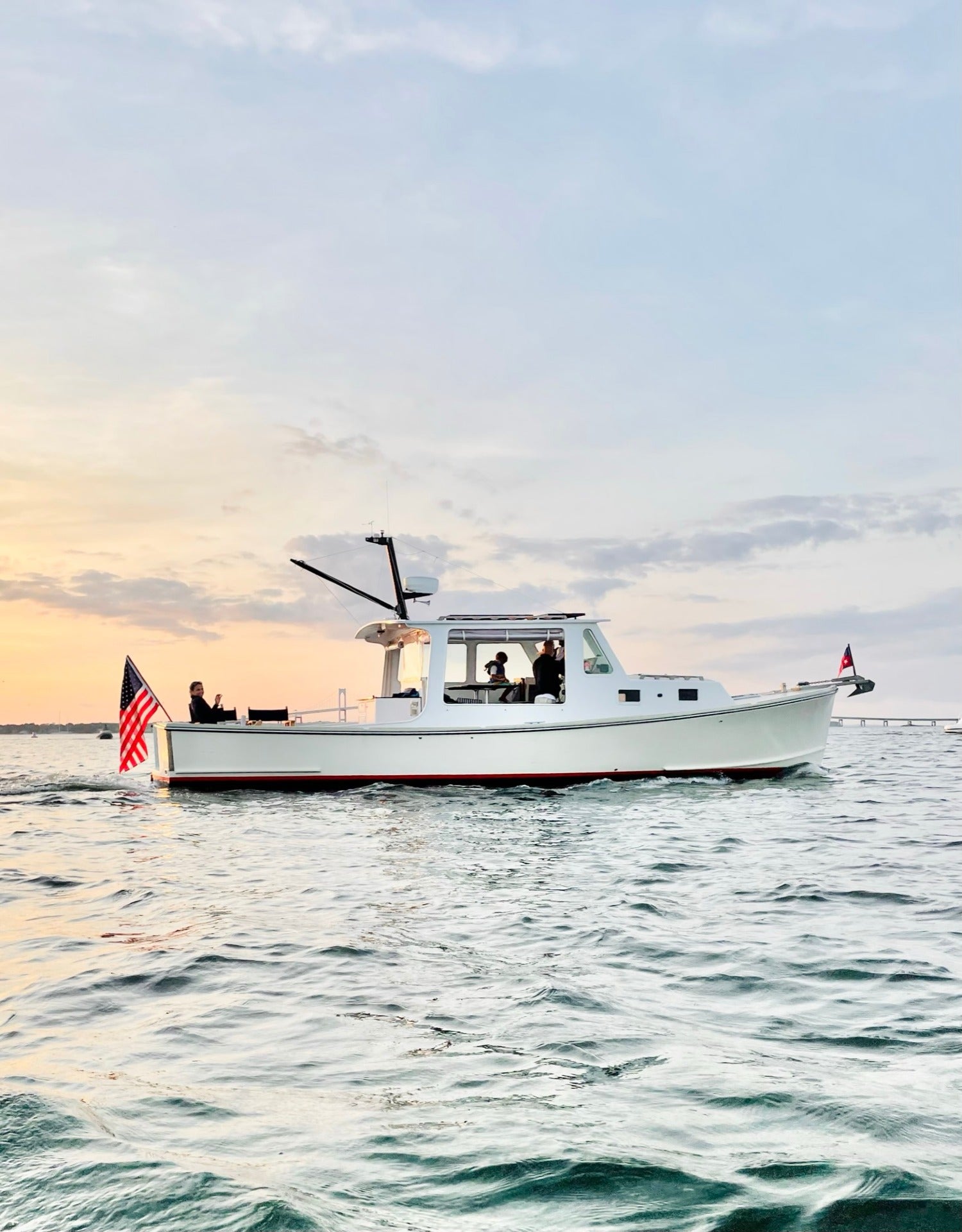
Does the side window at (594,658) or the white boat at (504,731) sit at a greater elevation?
the side window at (594,658)

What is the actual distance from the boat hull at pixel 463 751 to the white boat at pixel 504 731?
0.02m

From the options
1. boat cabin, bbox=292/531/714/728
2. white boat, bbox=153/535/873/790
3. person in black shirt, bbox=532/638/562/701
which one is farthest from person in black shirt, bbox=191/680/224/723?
person in black shirt, bbox=532/638/562/701

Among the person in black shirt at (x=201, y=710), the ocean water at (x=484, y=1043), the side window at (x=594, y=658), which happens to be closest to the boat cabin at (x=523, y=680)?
the side window at (x=594, y=658)

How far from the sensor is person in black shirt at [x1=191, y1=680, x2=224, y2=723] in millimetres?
19516

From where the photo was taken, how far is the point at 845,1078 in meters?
3.94

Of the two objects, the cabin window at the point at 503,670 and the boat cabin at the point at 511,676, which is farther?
the cabin window at the point at 503,670

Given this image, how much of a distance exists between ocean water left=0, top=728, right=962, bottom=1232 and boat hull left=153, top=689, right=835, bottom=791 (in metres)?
7.85

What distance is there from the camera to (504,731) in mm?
18625

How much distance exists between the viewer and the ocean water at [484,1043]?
2.88 meters

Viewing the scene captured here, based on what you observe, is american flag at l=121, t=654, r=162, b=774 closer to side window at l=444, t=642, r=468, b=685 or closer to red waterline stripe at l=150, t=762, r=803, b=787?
red waterline stripe at l=150, t=762, r=803, b=787

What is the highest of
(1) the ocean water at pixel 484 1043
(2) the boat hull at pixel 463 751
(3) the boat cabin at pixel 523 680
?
(3) the boat cabin at pixel 523 680

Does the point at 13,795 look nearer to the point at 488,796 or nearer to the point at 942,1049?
the point at 488,796

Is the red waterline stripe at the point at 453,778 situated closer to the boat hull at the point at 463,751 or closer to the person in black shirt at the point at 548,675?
the boat hull at the point at 463,751

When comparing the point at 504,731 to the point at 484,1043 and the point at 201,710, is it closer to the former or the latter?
the point at 201,710
